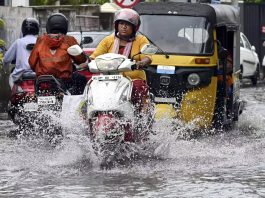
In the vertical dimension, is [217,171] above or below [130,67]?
below

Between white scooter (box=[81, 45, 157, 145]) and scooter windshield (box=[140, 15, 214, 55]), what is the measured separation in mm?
3478

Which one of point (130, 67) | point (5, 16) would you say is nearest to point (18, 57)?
point (130, 67)

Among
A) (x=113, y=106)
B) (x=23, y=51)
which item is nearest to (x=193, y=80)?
(x=23, y=51)

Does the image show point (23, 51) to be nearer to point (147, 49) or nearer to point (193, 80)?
point (193, 80)

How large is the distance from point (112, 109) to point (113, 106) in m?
0.04

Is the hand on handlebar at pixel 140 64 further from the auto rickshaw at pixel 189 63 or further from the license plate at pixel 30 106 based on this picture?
the license plate at pixel 30 106

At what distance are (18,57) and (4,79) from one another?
432 centimetres

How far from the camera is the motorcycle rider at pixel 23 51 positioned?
15164 mm

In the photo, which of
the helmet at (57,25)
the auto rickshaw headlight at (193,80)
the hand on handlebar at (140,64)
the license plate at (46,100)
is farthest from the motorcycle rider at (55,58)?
the auto rickshaw headlight at (193,80)

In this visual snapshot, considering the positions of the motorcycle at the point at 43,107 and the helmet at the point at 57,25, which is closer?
the motorcycle at the point at 43,107

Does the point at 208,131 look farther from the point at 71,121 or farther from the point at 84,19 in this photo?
the point at 84,19

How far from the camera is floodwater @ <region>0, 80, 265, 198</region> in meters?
9.30

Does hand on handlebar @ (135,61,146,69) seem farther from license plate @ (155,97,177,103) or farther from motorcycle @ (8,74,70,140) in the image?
license plate @ (155,97,177,103)

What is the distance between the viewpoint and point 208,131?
585 inches
